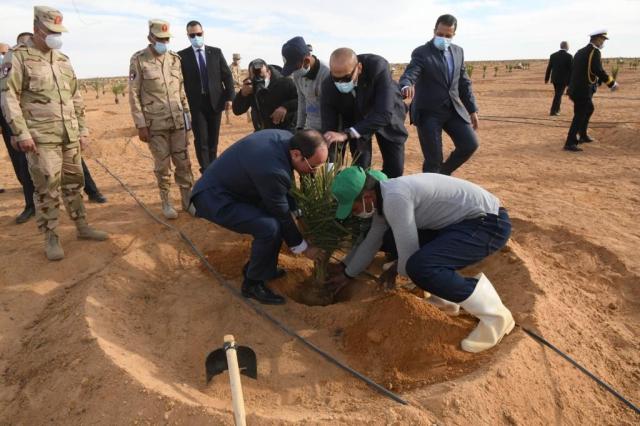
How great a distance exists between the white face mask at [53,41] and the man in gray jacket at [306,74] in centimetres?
161

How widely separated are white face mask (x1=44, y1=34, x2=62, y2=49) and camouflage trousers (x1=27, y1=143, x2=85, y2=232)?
72cm

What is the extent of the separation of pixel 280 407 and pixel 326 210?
3.98ft

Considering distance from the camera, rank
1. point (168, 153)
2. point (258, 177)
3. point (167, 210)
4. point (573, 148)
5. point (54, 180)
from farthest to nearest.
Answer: point (573, 148) < point (167, 210) < point (168, 153) < point (54, 180) < point (258, 177)

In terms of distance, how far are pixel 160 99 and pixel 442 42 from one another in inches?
99.2

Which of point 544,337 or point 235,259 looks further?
point 235,259

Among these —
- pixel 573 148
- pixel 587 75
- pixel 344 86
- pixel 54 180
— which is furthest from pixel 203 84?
pixel 573 148

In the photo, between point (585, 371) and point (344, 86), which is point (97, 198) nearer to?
point (344, 86)

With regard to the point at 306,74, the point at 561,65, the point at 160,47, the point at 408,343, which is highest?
the point at 160,47

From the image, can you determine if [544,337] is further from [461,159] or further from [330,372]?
[461,159]

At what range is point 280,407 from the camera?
2.28 meters

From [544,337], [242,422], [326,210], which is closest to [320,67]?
[326,210]

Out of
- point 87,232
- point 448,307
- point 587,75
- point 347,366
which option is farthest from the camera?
point 587,75

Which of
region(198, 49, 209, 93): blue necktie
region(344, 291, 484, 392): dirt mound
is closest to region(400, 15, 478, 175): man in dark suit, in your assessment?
region(344, 291, 484, 392): dirt mound

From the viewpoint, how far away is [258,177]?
8.95ft
